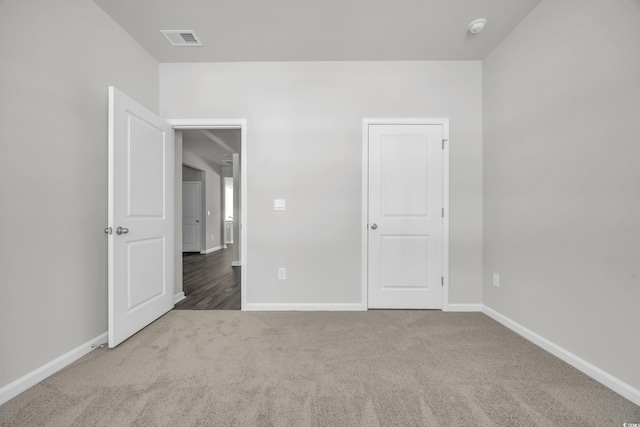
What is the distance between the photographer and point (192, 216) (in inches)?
299

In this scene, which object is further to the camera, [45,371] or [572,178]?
[572,178]

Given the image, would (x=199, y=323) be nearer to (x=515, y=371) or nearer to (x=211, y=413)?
(x=211, y=413)

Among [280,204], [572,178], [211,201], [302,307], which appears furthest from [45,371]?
[211,201]

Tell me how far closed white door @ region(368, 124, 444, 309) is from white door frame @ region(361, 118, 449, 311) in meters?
0.03

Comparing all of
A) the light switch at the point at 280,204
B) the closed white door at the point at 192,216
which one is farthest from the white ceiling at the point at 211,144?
the light switch at the point at 280,204

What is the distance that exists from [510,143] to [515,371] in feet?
6.05

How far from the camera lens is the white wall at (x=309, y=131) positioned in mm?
2789

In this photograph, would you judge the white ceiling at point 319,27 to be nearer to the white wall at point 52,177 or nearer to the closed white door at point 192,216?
the white wall at point 52,177

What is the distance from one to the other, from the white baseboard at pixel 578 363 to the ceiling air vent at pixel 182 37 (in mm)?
3843

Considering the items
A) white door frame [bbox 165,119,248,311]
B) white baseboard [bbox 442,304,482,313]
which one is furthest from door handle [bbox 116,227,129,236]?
white baseboard [bbox 442,304,482,313]

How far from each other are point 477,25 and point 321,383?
9.80 feet

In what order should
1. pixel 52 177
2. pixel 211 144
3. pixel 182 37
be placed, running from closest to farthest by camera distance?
pixel 52 177 → pixel 182 37 → pixel 211 144

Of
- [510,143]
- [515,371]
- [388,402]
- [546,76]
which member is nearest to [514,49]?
[546,76]

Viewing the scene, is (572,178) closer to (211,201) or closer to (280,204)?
(280,204)
